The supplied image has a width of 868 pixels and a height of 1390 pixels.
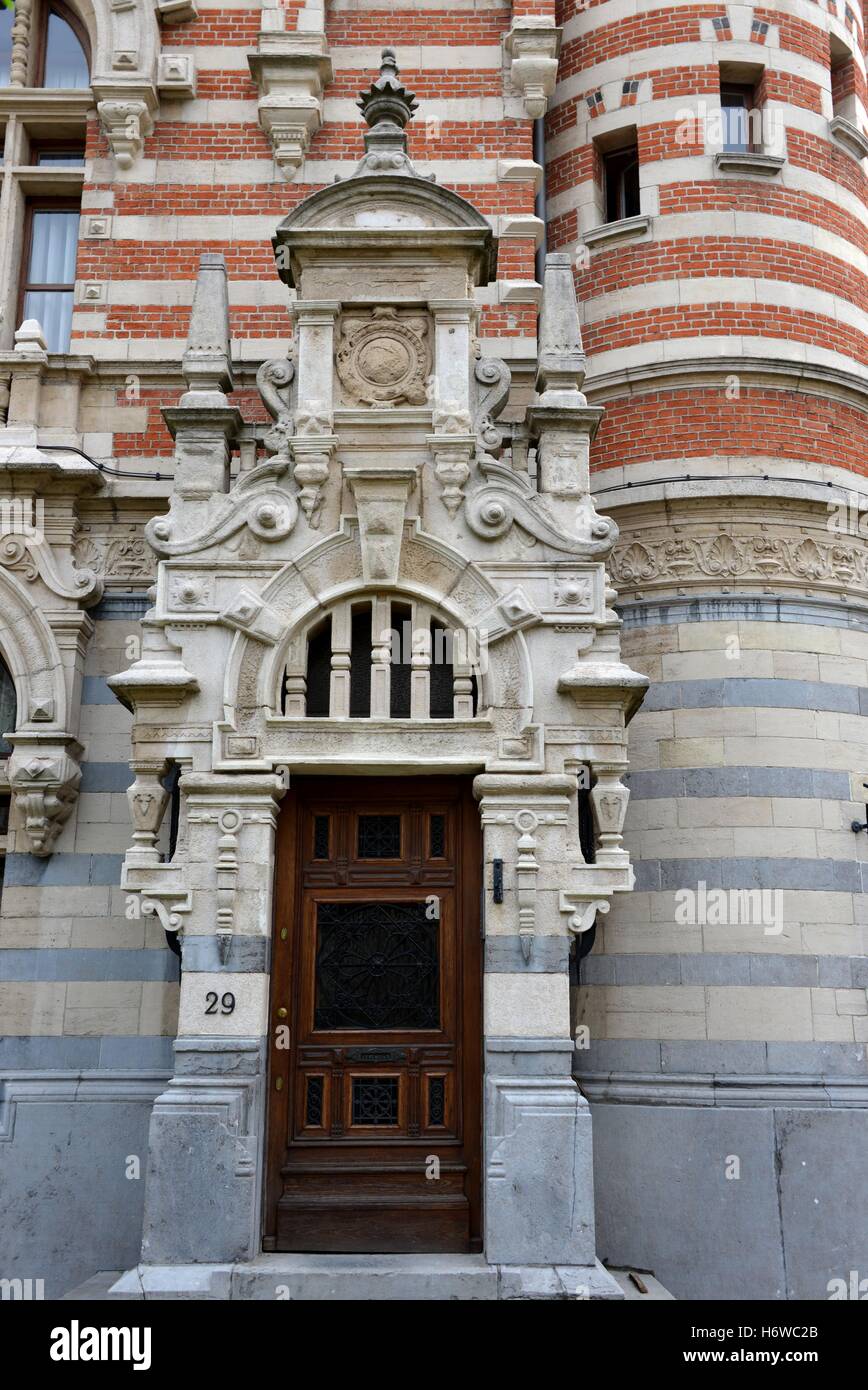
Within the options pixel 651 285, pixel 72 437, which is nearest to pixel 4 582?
pixel 72 437

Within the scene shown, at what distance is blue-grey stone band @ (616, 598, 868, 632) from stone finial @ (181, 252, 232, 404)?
3844 mm

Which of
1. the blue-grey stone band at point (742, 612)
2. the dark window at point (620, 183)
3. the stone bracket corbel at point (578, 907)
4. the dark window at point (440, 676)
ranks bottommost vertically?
the stone bracket corbel at point (578, 907)

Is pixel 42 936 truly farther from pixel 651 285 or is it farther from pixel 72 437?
pixel 651 285

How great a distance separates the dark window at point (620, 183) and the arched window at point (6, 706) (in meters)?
6.90

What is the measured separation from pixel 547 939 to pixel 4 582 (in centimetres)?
535

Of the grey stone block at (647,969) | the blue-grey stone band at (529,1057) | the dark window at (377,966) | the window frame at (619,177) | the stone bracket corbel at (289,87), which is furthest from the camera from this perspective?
the window frame at (619,177)

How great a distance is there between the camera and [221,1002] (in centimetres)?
825

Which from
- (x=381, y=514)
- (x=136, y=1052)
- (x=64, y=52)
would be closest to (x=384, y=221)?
(x=381, y=514)

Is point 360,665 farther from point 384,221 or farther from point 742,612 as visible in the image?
point 742,612

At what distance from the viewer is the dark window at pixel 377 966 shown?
8680mm

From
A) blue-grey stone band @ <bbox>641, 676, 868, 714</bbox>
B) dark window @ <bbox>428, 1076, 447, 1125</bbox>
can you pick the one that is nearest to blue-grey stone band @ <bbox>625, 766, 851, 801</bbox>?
blue-grey stone band @ <bbox>641, 676, 868, 714</bbox>

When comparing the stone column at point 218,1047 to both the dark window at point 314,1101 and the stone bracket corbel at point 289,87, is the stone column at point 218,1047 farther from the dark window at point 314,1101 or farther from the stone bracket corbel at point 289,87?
the stone bracket corbel at point 289,87

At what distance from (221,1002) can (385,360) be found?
4.62m

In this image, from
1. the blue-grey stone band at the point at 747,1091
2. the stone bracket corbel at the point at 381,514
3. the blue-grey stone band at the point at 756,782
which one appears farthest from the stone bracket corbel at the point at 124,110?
the blue-grey stone band at the point at 747,1091
